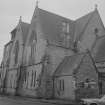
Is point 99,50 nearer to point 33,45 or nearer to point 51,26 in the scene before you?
point 51,26

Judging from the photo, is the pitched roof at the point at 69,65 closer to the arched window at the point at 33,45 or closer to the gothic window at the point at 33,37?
the arched window at the point at 33,45

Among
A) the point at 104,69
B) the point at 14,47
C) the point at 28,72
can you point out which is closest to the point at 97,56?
the point at 104,69

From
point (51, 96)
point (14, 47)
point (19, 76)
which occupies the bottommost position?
point (51, 96)

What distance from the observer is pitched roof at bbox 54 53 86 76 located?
2697cm

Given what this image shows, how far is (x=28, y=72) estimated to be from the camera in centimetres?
Answer: 3500

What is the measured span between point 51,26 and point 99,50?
32.7 feet

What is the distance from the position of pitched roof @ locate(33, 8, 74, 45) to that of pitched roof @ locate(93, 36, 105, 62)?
546 centimetres

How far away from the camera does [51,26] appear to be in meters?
35.2

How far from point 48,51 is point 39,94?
24.1 feet

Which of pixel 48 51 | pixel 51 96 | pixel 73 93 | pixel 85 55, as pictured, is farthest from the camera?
pixel 48 51

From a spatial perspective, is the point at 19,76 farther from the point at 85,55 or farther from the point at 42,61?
the point at 85,55

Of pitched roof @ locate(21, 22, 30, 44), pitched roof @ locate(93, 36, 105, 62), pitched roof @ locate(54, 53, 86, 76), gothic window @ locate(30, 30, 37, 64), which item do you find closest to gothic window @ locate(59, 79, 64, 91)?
pitched roof @ locate(54, 53, 86, 76)

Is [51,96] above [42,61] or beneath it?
beneath

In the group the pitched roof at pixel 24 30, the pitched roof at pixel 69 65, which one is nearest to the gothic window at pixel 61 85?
the pitched roof at pixel 69 65
